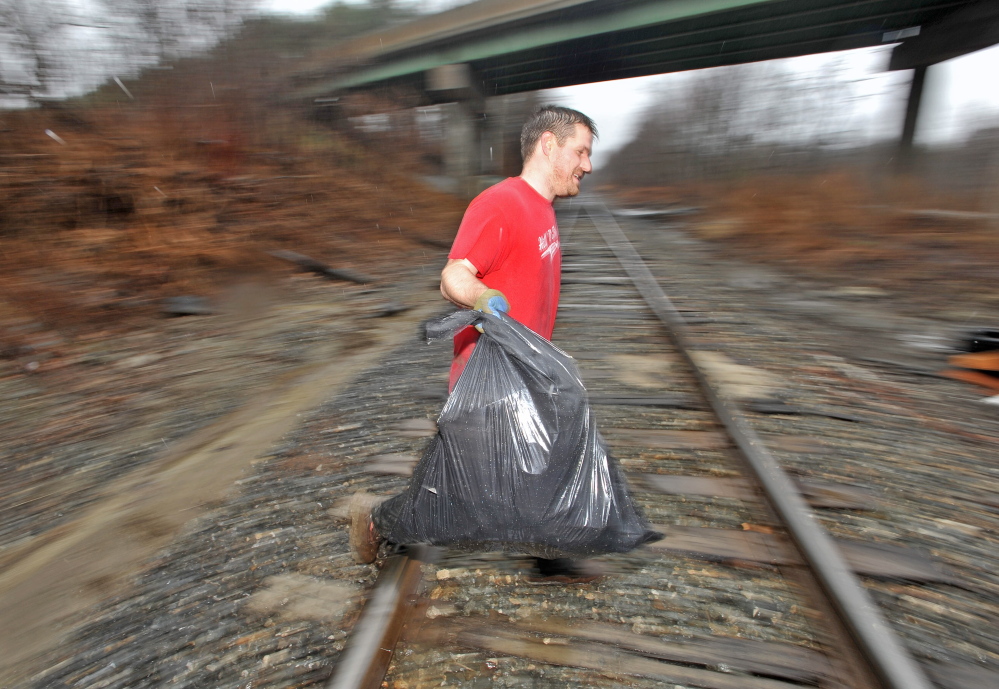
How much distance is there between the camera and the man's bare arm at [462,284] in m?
1.80

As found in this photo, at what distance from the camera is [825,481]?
2820 mm

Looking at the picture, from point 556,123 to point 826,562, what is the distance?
1807 millimetres

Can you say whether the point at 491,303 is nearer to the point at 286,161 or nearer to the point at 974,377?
the point at 974,377

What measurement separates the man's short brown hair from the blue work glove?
25.2 inches

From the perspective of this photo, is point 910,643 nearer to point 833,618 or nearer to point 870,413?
point 833,618

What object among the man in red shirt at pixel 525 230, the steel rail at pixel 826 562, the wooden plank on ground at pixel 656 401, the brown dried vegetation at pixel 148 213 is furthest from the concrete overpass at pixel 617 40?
the man in red shirt at pixel 525 230

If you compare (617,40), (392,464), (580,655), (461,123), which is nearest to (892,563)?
(580,655)

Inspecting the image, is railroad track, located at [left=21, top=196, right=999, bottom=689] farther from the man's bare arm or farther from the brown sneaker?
the man's bare arm

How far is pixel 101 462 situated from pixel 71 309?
3086 millimetres

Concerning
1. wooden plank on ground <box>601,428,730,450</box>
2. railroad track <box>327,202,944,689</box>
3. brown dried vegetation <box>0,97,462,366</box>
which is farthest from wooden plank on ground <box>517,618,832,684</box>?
brown dried vegetation <box>0,97,462,366</box>

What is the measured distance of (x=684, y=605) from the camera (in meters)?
2.01

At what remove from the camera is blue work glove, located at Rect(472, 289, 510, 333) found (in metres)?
1.75

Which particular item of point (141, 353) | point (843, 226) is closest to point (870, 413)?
point (141, 353)

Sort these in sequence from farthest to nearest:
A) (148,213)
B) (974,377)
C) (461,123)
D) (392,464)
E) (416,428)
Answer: (461,123)
(148,213)
(974,377)
(416,428)
(392,464)
